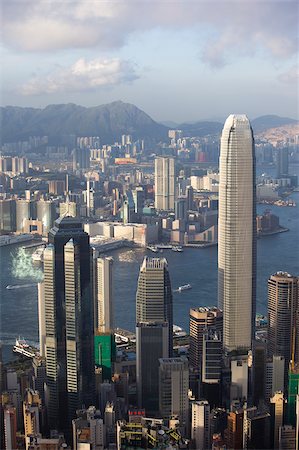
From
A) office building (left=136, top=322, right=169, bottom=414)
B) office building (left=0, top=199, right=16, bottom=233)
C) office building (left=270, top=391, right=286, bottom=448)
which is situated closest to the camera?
office building (left=270, top=391, right=286, bottom=448)

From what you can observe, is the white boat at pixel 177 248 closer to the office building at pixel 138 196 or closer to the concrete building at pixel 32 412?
the office building at pixel 138 196

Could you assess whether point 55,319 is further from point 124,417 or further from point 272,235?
point 272,235

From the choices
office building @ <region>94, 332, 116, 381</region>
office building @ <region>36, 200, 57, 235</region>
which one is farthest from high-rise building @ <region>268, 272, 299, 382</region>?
office building @ <region>36, 200, 57, 235</region>

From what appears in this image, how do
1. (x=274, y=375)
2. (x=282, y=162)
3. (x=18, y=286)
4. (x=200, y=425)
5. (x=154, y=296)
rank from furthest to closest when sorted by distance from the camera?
(x=282, y=162) < (x=18, y=286) < (x=154, y=296) < (x=274, y=375) < (x=200, y=425)

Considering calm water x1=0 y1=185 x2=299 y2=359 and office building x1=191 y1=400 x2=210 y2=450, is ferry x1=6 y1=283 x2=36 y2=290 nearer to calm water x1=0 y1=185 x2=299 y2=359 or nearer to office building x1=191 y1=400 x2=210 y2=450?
calm water x1=0 y1=185 x2=299 y2=359

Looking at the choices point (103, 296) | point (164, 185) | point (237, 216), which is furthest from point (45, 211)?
point (103, 296)

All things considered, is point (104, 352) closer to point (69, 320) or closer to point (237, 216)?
point (69, 320)

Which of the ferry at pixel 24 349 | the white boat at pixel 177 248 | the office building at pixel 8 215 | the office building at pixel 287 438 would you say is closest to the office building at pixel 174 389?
the office building at pixel 287 438
